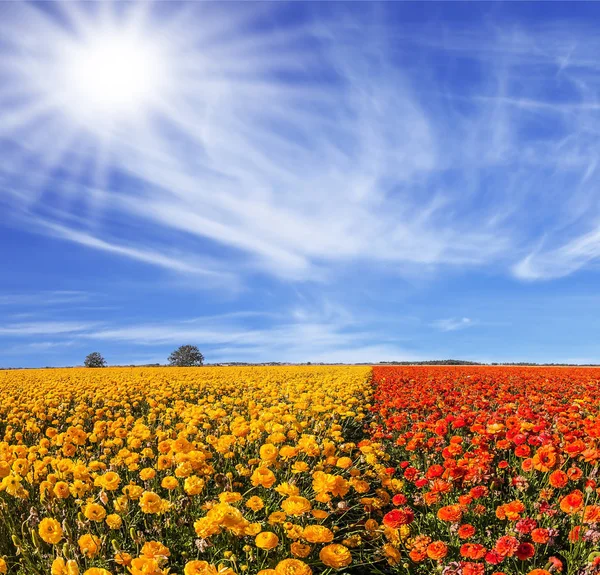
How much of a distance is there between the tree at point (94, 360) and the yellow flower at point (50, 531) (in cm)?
6478

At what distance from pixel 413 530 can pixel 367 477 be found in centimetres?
203

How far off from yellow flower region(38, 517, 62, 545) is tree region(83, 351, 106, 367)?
64.8m

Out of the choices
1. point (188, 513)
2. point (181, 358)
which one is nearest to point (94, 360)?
point (181, 358)

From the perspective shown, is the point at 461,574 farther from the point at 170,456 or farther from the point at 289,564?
the point at 170,456

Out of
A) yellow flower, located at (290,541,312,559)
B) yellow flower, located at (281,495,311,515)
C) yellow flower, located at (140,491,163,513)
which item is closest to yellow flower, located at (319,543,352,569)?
yellow flower, located at (290,541,312,559)

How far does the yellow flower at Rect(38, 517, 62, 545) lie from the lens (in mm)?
3293

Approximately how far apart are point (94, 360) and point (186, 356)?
478 inches

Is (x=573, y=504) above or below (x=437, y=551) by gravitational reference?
above

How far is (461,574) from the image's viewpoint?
3412 mm

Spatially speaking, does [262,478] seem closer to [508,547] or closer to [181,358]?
[508,547]

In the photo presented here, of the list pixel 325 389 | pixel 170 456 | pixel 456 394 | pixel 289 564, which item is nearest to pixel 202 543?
pixel 289 564

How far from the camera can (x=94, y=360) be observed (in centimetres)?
6284

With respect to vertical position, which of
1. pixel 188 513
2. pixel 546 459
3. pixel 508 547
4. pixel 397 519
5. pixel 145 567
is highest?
pixel 546 459

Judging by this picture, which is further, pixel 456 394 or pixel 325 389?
pixel 325 389
